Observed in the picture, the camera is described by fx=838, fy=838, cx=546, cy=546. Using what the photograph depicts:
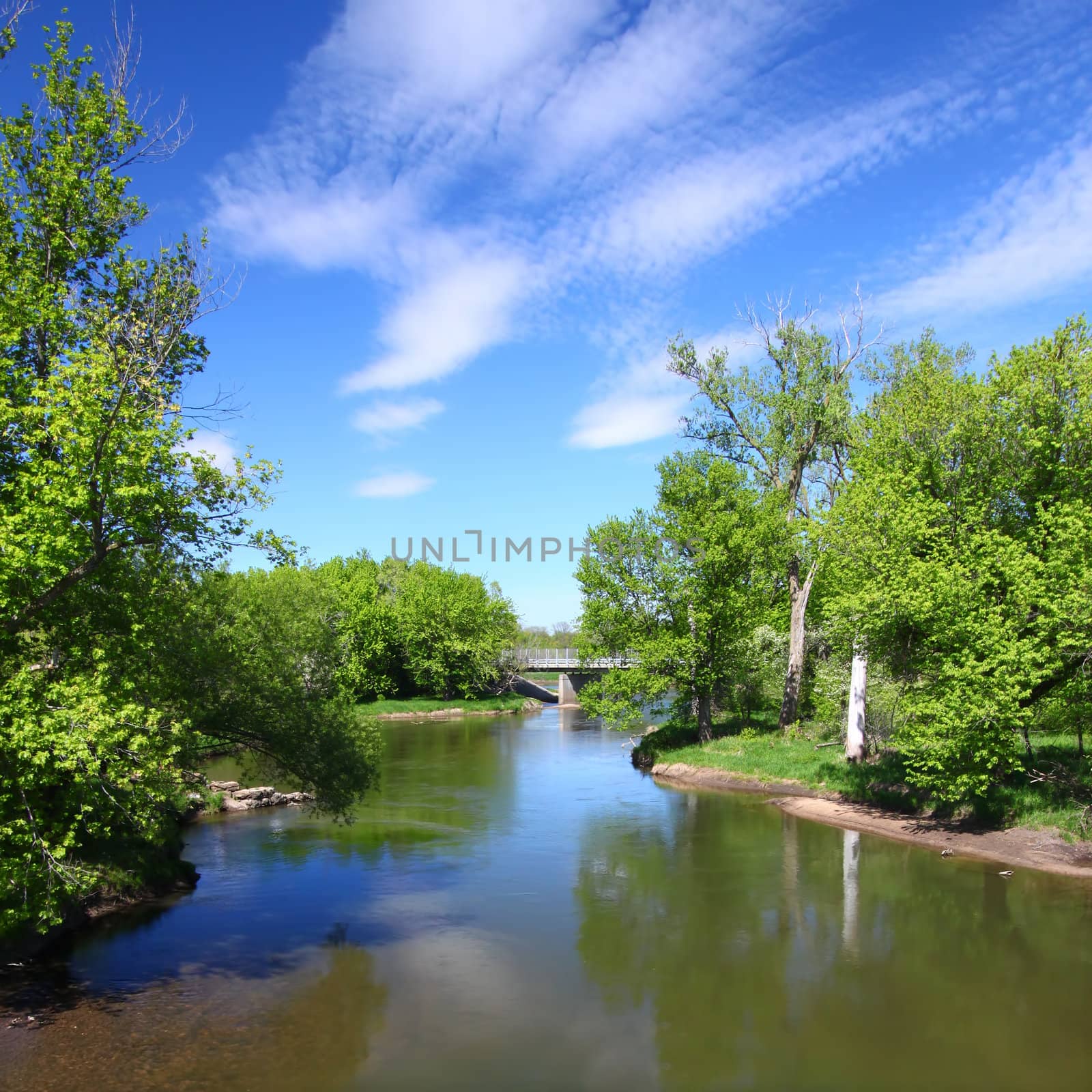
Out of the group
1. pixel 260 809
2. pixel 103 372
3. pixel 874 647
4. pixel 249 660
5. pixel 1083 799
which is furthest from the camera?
pixel 260 809

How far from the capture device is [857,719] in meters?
32.1

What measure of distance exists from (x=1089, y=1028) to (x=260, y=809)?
2791cm

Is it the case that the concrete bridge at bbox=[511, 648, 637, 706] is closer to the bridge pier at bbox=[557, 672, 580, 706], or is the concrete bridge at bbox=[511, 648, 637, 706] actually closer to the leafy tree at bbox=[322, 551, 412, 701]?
the bridge pier at bbox=[557, 672, 580, 706]

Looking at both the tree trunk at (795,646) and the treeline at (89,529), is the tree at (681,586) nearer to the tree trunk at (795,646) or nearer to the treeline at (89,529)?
the tree trunk at (795,646)

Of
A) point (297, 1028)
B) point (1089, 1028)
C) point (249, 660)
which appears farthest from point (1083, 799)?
point (249, 660)

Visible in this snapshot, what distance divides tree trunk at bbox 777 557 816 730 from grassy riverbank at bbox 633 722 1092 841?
134 centimetres

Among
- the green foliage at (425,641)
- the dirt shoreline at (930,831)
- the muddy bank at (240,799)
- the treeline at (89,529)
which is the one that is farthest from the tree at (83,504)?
the green foliage at (425,641)

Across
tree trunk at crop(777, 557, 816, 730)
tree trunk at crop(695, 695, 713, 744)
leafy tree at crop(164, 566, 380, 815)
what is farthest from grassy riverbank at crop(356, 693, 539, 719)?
leafy tree at crop(164, 566, 380, 815)

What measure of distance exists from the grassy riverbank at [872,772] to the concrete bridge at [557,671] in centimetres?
3455

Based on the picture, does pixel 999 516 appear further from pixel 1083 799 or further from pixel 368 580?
pixel 368 580

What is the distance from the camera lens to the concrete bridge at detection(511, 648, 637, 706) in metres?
83.7

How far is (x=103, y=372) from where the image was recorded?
12.6 meters

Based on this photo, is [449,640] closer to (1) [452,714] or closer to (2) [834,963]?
(1) [452,714]

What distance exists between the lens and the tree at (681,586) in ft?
129
